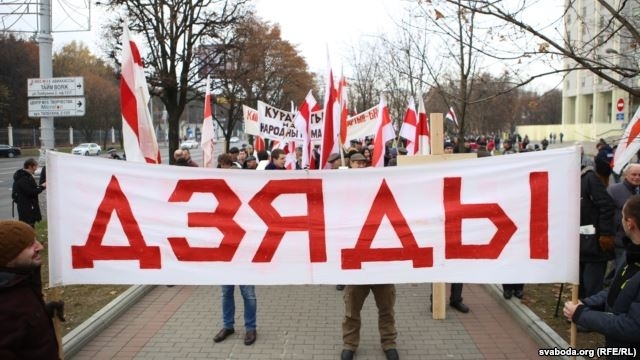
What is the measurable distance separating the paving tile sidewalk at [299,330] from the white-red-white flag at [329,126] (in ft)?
6.45

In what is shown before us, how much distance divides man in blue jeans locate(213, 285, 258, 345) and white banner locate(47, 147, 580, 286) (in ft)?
4.04

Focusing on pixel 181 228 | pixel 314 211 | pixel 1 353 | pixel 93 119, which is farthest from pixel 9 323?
pixel 93 119

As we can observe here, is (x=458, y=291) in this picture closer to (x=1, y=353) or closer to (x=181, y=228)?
(x=181, y=228)

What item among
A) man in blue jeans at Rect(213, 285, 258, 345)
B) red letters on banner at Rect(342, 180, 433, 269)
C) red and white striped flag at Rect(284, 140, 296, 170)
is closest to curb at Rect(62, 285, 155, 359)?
man in blue jeans at Rect(213, 285, 258, 345)

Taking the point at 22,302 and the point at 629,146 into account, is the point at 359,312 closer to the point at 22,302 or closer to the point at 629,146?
the point at 22,302

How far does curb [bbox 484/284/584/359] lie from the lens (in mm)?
5336

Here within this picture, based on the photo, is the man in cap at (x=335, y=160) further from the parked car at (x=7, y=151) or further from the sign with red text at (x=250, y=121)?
the parked car at (x=7, y=151)

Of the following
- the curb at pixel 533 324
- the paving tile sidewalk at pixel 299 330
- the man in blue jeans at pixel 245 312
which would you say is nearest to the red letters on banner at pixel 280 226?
the man in blue jeans at pixel 245 312

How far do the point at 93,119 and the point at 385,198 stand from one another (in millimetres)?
73590

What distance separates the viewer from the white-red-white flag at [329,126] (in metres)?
7.47

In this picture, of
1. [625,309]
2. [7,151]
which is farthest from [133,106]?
[7,151]

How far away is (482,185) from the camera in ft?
14.1

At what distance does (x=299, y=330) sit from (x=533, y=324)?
101 inches

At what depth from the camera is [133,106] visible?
5.84m
